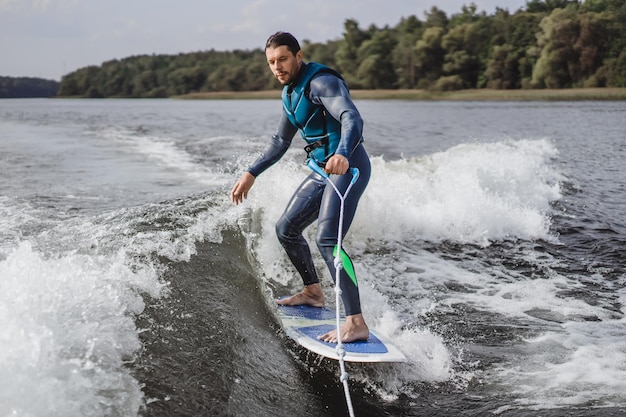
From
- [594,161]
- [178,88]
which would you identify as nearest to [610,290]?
[594,161]

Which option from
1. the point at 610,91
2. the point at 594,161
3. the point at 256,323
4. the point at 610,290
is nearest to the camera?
the point at 256,323

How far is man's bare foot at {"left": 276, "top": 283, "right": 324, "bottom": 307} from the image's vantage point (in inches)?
193

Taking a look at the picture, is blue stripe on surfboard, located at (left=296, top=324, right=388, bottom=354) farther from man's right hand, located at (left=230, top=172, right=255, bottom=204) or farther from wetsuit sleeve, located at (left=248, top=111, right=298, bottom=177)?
wetsuit sleeve, located at (left=248, top=111, right=298, bottom=177)

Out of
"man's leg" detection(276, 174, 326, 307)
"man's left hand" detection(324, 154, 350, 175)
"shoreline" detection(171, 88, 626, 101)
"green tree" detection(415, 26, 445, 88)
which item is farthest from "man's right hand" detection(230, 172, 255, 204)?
"green tree" detection(415, 26, 445, 88)

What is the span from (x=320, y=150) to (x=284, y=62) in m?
Answer: 0.69

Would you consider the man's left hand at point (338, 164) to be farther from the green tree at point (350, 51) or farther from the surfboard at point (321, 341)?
the green tree at point (350, 51)

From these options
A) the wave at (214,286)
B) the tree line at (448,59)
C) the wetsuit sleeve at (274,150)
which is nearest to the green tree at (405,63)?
the tree line at (448,59)

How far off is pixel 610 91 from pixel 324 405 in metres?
77.1

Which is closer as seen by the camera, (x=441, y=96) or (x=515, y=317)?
(x=515, y=317)

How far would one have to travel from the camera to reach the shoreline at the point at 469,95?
6988 cm

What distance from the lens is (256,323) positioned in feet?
15.0

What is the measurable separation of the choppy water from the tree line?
74794mm

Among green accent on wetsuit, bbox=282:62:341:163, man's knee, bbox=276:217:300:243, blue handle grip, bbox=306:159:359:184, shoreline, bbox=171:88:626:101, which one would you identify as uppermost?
shoreline, bbox=171:88:626:101

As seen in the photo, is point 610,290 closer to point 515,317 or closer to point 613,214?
point 515,317
